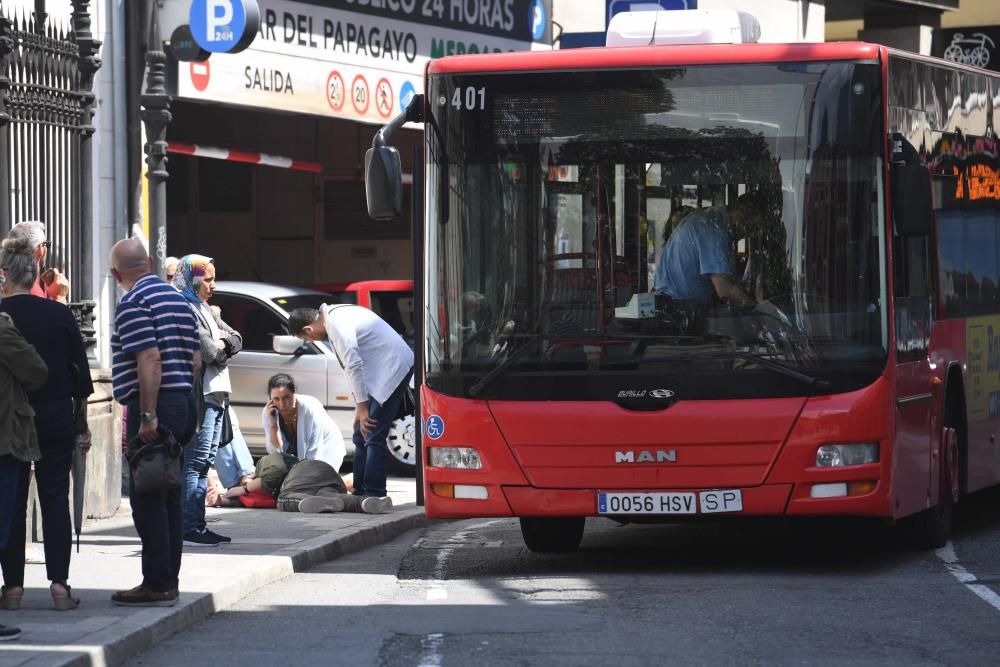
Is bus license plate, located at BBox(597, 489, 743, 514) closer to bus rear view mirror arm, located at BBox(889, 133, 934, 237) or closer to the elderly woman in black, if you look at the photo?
bus rear view mirror arm, located at BBox(889, 133, 934, 237)

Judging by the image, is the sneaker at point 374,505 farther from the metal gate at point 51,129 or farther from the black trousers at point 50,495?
the black trousers at point 50,495

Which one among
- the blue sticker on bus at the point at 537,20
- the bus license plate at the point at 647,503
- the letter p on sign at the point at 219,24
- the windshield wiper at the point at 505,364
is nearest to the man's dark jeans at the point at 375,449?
the windshield wiper at the point at 505,364

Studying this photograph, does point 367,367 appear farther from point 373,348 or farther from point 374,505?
point 374,505

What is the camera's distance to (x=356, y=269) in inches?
990

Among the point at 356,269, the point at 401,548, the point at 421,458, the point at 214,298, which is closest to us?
the point at 421,458

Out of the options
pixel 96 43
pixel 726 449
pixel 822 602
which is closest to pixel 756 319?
pixel 726 449

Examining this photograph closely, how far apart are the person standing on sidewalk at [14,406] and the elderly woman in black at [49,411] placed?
10 cm

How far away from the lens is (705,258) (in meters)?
10.0

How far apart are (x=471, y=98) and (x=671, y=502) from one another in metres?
2.34

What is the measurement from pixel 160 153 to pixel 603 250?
5983 mm

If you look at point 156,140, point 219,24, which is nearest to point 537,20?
point 219,24

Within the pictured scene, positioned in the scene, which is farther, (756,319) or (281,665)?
(756,319)

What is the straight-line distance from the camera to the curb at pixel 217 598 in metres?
7.57

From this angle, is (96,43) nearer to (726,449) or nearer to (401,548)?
(401,548)
